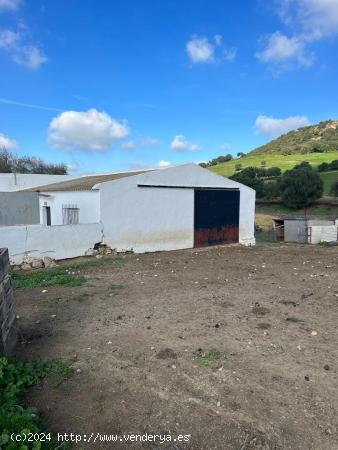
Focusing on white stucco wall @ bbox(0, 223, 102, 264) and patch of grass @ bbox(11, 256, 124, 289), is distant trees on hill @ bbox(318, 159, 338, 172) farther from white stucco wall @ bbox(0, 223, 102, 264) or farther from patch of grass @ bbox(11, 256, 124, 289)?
patch of grass @ bbox(11, 256, 124, 289)

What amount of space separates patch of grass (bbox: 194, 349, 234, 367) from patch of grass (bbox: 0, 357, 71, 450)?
1564mm

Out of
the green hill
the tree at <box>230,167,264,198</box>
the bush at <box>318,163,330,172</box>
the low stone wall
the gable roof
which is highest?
the green hill

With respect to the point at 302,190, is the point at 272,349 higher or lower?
lower

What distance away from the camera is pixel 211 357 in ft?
13.2

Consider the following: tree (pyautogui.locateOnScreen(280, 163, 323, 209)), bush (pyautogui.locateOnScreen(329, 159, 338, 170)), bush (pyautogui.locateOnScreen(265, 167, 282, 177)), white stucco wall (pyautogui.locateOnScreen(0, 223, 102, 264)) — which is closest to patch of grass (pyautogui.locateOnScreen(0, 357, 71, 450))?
white stucco wall (pyautogui.locateOnScreen(0, 223, 102, 264))

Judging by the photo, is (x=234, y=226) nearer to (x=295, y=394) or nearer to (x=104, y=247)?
(x=104, y=247)

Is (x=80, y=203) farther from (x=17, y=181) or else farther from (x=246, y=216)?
(x=17, y=181)

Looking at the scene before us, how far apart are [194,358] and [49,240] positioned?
26.4 feet

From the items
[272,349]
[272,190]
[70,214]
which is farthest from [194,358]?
[272,190]

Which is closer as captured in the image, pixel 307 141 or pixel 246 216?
pixel 246 216

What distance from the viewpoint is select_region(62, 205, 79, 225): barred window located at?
42.1 ft

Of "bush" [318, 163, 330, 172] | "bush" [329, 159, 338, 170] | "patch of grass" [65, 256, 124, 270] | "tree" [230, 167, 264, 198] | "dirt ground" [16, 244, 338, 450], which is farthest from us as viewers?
"bush" [329, 159, 338, 170]

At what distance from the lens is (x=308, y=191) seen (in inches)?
1414

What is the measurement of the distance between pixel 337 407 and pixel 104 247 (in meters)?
9.92
